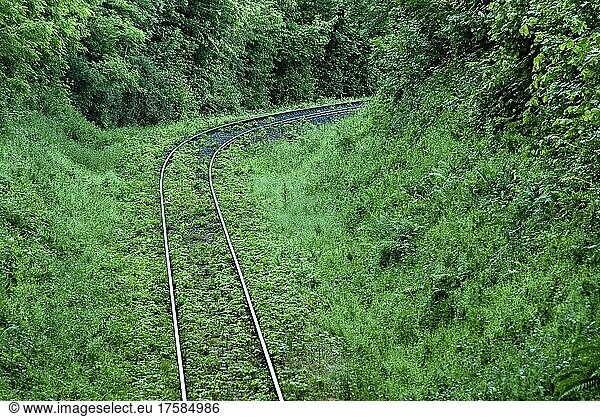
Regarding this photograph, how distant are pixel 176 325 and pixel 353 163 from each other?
9.18m

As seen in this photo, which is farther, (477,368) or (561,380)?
(477,368)

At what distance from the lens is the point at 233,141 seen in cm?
2977

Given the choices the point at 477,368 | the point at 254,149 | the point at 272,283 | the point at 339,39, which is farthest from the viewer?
the point at 339,39

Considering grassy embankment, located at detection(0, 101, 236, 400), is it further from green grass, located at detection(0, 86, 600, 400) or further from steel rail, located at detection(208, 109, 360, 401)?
steel rail, located at detection(208, 109, 360, 401)

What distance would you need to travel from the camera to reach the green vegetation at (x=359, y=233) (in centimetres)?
1025

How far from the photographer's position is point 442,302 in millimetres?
11969

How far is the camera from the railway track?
1183 centimetres

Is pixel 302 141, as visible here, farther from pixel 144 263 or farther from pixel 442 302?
pixel 442 302

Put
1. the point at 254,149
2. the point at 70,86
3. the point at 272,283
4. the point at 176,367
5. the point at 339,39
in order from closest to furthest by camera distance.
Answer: the point at 176,367, the point at 272,283, the point at 254,149, the point at 70,86, the point at 339,39

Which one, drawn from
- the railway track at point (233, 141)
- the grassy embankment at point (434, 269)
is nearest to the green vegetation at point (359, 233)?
the grassy embankment at point (434, 269)

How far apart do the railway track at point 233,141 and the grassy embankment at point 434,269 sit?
11.1 inches

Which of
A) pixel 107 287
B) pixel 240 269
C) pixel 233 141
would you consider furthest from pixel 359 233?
pixel 233 141

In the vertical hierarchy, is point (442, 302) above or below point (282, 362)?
above

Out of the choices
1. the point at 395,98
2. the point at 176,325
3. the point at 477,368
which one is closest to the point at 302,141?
the point at 395,98
